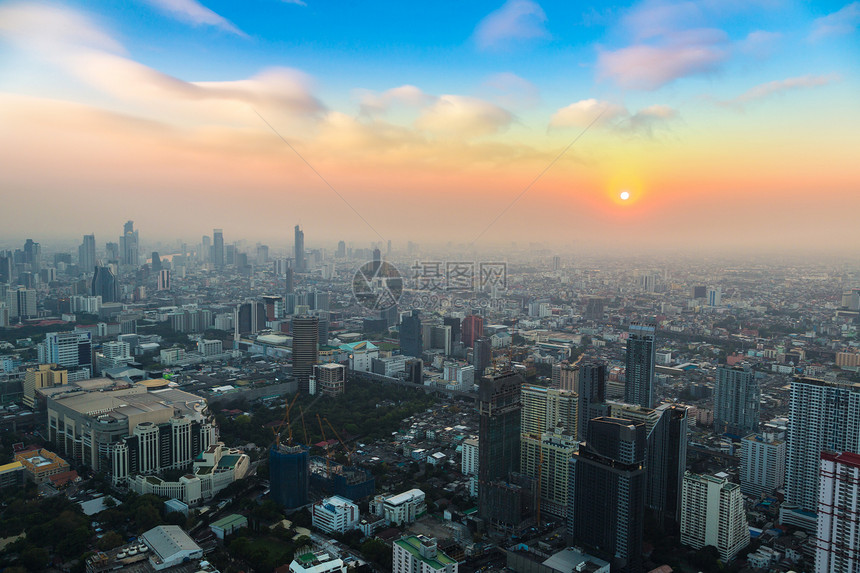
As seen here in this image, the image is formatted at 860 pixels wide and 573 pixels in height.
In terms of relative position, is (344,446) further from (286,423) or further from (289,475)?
(289,475)

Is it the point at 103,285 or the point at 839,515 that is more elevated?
the point at 103,285

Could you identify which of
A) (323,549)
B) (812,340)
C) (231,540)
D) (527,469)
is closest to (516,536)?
(527,469)

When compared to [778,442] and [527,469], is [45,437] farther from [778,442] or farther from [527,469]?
[778,442]

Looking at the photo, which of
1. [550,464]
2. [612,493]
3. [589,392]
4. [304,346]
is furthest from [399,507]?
[304,346]

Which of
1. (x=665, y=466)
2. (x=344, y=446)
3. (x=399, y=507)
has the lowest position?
(x=344, y=446)

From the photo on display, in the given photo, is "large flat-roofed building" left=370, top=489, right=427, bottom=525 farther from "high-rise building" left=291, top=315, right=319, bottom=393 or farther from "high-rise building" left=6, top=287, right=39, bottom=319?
"high-rise building" left=6, top=287, right=39, bottom=319

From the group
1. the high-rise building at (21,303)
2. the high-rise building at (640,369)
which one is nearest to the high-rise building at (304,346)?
the high-rise building at (640,369)
